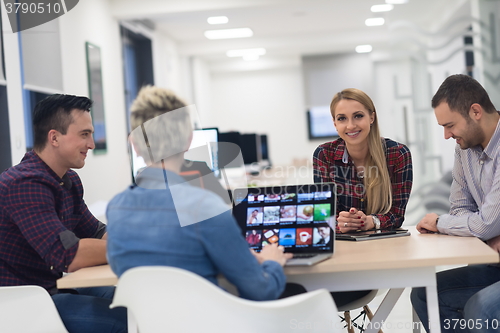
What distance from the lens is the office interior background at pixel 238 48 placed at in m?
4.49

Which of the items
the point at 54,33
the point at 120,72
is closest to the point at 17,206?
the point at 54,33

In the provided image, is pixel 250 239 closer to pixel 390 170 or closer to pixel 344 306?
pixel 344 306

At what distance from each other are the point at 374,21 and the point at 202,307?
312 inches

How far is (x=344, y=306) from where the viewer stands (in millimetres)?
2006

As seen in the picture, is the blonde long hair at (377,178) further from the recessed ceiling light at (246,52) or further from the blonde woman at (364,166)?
the recessed ceiling light at (246,52)

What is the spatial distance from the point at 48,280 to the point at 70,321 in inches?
8.7

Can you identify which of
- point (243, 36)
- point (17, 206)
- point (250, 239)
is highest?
point (243, 36)

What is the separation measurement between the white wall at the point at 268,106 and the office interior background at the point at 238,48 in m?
1.34

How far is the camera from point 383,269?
5.10 feet

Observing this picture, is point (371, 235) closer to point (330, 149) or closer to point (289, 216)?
point (289, 216)

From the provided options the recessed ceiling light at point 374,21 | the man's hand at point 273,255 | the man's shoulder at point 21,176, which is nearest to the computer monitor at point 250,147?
the recessed ceiling light at point 374,21

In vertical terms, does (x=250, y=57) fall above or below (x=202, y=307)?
above

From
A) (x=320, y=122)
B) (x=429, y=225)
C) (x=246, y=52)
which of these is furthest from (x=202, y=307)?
(x=320, y=122)

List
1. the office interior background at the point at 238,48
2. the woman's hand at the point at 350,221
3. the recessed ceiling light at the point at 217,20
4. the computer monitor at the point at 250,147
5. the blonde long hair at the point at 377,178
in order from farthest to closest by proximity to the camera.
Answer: the recessed ceiling light at the point at 217,20 → the computer monitor at the point at 250,147 → the office interior background at the point at 238,48 → the blonde long hair at the point at 377,178 → the woman's hand at the point at 350,221
